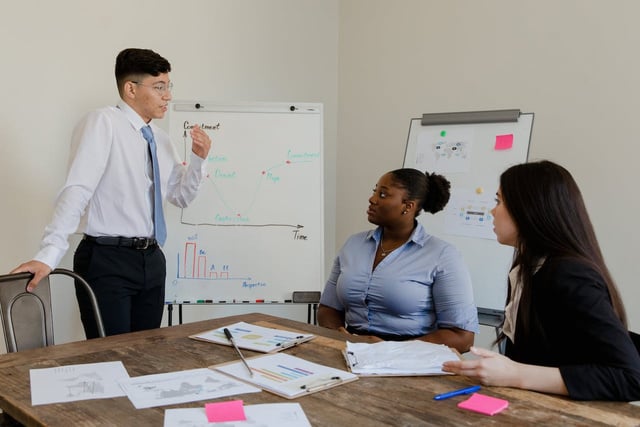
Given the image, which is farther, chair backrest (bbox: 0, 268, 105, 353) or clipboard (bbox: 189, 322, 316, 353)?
chair backrest (bbox: 0, 268, 105, 353)

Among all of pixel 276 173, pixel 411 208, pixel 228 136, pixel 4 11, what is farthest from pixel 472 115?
pixel 4 11

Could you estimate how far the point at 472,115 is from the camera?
2.83 metres

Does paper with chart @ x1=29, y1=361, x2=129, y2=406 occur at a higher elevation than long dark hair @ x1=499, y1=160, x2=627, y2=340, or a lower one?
lower

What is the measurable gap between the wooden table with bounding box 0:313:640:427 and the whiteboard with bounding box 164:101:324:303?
122 cm

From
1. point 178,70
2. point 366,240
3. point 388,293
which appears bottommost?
point 388,293

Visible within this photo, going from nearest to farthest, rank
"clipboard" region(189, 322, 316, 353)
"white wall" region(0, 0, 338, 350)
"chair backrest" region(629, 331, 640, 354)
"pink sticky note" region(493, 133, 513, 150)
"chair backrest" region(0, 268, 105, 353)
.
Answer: "chair backrest" region(629, 331, 640, 354) → "clipboard" region(189, 322, 316, 353) → "chair backrest" region(0, 268, 105, 353) → "white wall" region(0, 0, 338, 350) → "pink sticky note" region(493, 133, 513, 150)

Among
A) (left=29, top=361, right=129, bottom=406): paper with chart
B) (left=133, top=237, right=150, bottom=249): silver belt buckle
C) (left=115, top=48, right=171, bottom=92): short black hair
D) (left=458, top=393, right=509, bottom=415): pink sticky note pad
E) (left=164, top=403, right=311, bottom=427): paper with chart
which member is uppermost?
(left=115, top=48, right=171, bottom=92): short black hair

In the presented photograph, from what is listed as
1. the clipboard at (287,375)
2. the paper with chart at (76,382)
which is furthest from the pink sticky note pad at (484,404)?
the paper with chart at (76,382)

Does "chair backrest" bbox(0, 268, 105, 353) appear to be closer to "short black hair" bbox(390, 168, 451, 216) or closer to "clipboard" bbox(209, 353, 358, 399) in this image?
"clipboard" bbox(209, 353, 358, 399)

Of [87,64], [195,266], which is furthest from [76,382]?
[87,64]

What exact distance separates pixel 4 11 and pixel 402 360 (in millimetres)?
2215

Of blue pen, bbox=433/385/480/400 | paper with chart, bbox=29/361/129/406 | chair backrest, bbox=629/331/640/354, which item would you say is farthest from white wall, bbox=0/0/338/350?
chair backrest, bbox=629/331/640/354

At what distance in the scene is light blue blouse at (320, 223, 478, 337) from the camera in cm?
208

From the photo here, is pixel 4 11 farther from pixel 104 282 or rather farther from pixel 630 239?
pixel 630 239
